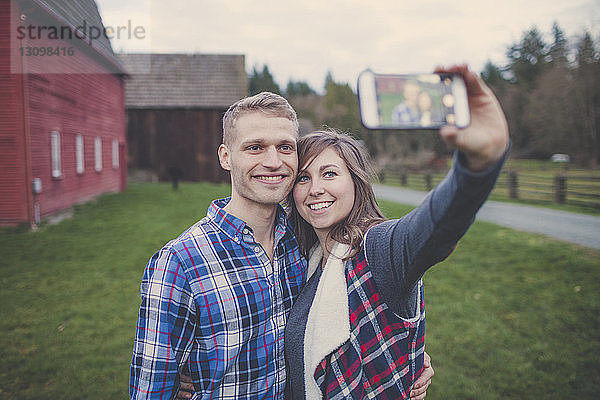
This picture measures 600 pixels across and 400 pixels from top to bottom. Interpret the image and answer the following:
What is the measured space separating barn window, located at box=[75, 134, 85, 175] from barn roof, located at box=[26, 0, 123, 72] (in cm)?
379

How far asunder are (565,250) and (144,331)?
10.1 metres

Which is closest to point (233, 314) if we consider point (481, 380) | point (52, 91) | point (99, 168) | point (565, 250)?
point (481, 380)

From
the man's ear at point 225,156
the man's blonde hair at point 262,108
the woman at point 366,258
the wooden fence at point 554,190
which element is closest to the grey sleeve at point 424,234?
the woman at point 366,258

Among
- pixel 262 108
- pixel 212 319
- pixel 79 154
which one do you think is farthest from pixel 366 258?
pixel 79 154

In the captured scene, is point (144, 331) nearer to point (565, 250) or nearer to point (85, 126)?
point (565, 250)

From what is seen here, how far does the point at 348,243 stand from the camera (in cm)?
224

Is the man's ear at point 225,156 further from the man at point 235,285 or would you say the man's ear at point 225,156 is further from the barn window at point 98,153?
the barn window at point 98,153

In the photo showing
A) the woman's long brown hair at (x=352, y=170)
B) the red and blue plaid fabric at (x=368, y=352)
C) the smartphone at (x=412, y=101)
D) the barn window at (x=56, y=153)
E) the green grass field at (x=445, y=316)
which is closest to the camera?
the smartphone at (x=412, y=101)

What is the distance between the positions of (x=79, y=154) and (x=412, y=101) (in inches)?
769

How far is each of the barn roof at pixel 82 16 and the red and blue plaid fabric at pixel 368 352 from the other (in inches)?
571

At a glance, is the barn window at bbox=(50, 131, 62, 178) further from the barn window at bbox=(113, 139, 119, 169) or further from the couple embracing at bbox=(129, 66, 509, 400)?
the couple embracing at bbox=(129, 66, 509, 400)

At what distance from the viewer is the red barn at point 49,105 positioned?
13.0m

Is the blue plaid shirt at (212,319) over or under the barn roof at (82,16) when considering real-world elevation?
under

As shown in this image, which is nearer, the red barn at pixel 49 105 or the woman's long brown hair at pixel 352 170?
the woman's long brown hair at pixel 352 170
